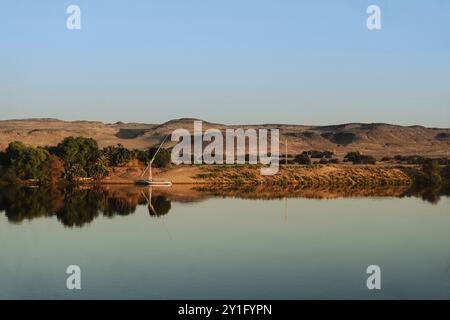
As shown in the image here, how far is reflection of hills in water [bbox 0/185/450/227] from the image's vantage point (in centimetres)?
2858

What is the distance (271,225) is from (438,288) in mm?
10623

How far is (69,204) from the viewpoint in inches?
1252

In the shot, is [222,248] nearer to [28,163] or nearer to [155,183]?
[155,183]

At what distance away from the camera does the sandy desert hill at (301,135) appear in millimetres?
90562

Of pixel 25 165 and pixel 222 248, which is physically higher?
pixel 25 165

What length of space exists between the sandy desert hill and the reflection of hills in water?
132ft

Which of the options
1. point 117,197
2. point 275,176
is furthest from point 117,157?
point 117,197

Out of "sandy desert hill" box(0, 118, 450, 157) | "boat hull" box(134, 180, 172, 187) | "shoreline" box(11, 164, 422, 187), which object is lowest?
"boat hull" box(134, 180, 172, 187)

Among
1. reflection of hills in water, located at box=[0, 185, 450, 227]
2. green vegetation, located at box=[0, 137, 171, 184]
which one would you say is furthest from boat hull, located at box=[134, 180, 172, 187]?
green vegetation, located at box=[0, 137, 171, 184]

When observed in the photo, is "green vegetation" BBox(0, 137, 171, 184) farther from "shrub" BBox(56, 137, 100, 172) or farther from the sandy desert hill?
the sandy desert hill

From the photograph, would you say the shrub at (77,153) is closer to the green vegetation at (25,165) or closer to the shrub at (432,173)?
the green vegetation at (25,165)

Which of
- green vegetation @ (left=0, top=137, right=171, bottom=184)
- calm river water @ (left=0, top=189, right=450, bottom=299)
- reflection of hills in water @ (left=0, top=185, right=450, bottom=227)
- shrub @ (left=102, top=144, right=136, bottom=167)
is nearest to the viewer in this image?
calm river water @ (left=0, top=189, right=450, bottom=299)

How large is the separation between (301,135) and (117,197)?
68592mm

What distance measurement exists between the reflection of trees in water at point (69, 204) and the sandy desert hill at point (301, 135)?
43314 millimetres
